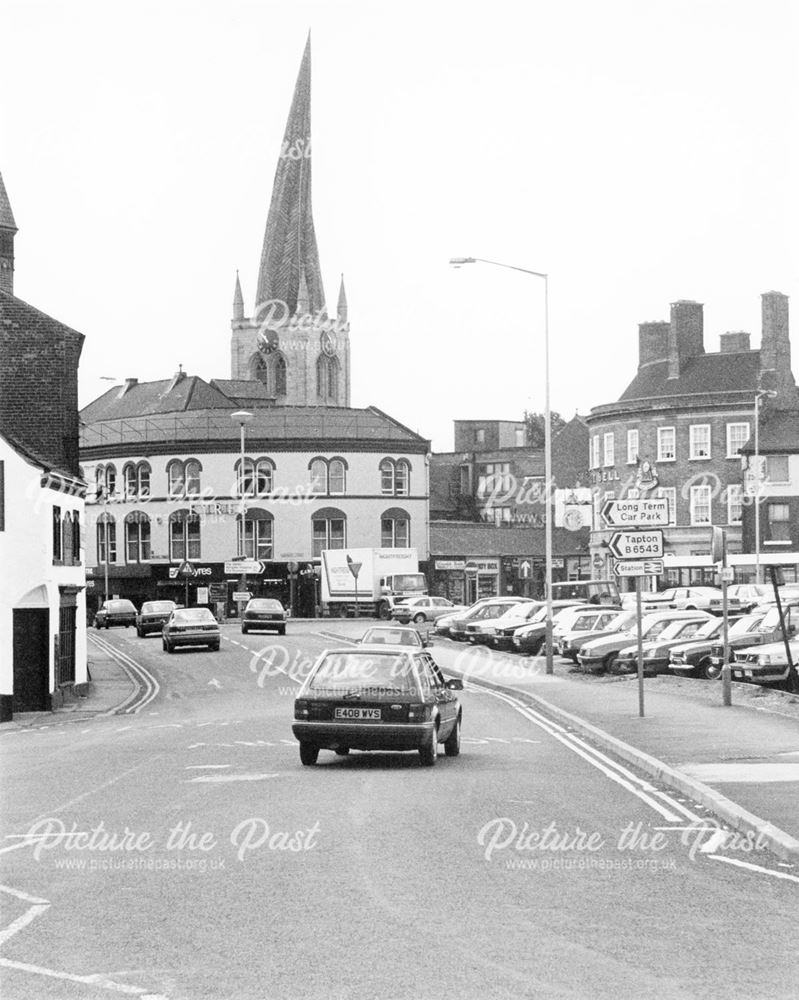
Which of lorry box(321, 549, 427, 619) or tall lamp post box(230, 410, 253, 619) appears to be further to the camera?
tall lamp post box(230, 410, 253, 619)

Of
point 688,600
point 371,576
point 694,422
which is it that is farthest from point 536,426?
point 688,600

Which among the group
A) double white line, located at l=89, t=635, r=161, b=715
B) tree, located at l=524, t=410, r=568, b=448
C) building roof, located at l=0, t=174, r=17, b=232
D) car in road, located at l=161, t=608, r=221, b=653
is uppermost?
tree, located at l=524, t=410, r=568, b=448

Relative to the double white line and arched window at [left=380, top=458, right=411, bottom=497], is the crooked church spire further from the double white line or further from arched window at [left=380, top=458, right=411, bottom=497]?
the double white line

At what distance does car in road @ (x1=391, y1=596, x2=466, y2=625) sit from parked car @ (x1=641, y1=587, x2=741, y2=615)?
368 inches

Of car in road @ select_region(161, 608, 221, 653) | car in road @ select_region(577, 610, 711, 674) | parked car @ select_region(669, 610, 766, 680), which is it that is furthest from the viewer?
car in road @ select_region(161, 608, 221, 653)

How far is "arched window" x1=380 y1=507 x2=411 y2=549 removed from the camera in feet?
321

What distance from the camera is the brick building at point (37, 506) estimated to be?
36.5 meters

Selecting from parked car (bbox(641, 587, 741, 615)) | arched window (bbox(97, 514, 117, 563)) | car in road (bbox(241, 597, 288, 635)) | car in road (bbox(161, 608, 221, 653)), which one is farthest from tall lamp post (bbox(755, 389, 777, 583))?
arched window (bbox(97, 514, 117, 563))

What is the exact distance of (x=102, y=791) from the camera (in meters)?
17.0

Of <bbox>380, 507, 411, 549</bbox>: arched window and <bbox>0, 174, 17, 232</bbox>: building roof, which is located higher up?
<bbox>0, 174, 17, 232</bbox>: building roof

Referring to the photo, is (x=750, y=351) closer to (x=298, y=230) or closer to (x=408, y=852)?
(x=298, y=230)

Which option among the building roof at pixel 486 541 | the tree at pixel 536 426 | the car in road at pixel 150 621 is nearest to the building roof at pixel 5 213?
the car in road at pixel 150 621

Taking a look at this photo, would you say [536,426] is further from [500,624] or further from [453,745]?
[453,745]

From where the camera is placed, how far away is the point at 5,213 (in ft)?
147
